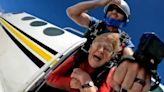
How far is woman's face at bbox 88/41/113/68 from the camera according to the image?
608 mm

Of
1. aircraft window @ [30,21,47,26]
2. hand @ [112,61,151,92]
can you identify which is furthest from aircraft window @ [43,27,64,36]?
hand @ [112,61,151,92]

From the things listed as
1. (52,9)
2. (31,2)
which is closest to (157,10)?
(52,9)

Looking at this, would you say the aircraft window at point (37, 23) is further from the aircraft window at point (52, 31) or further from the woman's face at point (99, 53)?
the woman's face at point (99, 53)

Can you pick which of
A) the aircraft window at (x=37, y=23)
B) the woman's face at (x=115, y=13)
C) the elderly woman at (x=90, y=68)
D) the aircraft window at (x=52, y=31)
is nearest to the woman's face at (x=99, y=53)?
the elderly woman at (x=90, y=68)

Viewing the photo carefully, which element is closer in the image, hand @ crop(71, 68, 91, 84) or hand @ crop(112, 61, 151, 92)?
hand @ crop(112, 61, 151, 92)

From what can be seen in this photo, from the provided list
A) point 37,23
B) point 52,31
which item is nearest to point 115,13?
point 52,31

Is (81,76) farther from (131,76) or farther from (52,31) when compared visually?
Result: (52,31)

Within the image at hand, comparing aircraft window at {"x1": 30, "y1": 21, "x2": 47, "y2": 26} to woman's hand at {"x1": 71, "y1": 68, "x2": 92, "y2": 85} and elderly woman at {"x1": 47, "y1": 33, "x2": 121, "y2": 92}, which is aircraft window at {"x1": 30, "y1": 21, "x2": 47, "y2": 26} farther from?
woman's hand at {"x1": 71, "y1": 68, "x2": 92, "y2": 85}

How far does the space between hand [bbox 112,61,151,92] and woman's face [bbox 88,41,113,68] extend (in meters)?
0.22

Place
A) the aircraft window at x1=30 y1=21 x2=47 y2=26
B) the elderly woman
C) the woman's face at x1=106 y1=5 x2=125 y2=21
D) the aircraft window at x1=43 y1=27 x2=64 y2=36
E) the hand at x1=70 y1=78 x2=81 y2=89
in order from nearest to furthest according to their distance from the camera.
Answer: the elderly woman → the hand at x1=70 y1=78 x2=81 y2=89 → the woman's face at x1=106 y1=5 x2=125 y2=21 → the aircraft window at x1=43 y1=27 x2=64 y2=36 → the aircraft window at x1=30 y1=21 x2=47 y2=26

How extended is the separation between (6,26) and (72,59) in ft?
3.48

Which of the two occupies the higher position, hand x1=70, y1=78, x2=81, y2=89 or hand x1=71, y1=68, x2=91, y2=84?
Answer: hand x1=71, y1=68, x2=91, y2=84

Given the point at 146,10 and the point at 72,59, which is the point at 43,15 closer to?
the point at 146,10

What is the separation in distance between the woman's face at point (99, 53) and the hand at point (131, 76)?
8.8 inches
